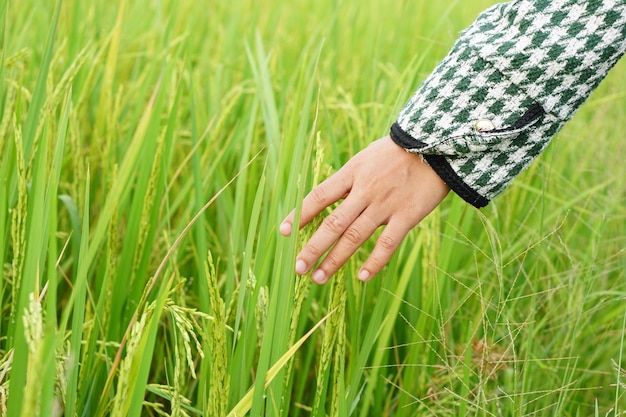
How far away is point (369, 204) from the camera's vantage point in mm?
873

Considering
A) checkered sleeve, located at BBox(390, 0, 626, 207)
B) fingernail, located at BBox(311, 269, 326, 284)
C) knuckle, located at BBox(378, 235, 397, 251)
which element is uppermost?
checkered sleeve, located at BBox(390, 0, 626, 207)

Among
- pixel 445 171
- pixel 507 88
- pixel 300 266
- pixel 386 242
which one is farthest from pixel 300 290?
pixel 507 88

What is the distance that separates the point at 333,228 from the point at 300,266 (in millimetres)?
67

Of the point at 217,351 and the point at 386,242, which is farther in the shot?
the point at 386,242

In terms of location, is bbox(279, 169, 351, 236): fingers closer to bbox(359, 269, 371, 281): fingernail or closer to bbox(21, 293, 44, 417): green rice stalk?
bbox(359, 269, 371, 281): fingernail

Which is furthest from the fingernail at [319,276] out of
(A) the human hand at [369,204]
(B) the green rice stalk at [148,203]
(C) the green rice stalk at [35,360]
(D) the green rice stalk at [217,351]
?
(C) the green rice stalk at [35,360]

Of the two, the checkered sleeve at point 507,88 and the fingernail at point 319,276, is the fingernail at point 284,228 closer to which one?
the fingernail at point 319,276

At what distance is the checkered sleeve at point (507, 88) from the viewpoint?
2.67ft

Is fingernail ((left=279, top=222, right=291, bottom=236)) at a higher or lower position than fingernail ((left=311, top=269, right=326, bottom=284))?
higher

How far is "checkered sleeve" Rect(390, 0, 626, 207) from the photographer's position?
814 millimetres

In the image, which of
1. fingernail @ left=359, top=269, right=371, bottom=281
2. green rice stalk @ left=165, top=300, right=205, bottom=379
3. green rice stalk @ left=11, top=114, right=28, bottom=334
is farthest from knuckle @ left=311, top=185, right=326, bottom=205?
green rice stalk @ left=11, top=114, right=28, bottom=334

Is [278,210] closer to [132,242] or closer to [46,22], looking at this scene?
[132,242]

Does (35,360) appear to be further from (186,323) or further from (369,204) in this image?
(369,204)

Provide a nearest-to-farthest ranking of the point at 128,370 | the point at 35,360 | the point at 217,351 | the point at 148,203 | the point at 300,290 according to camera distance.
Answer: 1. the point at 35,360
2. the point at 128,370
3. the point at 217,351
4. the point at 300,290
5. the point at 148,203
